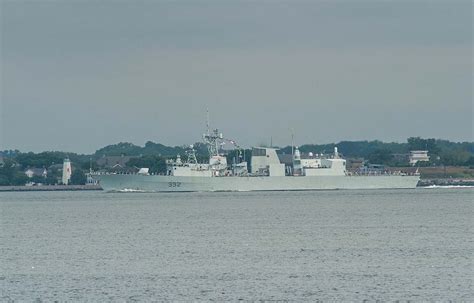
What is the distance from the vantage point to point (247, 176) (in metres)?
136

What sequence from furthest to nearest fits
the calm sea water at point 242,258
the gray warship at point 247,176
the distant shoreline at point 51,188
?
the distant shoreline at point 51,188
the gray warship at point 247,176
the calm sea water at point 242,258

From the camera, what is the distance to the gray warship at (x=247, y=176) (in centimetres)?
13200

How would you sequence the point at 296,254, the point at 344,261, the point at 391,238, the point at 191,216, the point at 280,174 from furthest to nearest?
the point at 280,174 → the point at 191,216 → the point at 391,238 → the point at 296,254 → the point at 344,261

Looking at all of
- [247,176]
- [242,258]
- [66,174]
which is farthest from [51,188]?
[242,258]

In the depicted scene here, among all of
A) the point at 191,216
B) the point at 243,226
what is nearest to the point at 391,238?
the point at 243,226

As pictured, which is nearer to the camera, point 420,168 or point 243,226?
point 243,226

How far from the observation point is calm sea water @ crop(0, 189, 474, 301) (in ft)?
108

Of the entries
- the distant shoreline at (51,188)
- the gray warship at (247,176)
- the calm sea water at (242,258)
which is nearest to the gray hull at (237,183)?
the gray warship at (247,176)

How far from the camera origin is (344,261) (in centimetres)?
4012

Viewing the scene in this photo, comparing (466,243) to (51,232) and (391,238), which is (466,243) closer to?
(391,238)

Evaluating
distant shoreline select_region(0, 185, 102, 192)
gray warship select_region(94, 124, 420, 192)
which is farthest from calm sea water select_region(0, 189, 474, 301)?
distant shoreline select_region(0, 185, 102, 192)

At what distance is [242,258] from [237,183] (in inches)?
3659

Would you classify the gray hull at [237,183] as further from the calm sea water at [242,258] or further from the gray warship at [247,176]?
the calm sea water at [242,258]

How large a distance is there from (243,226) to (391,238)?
1264 centimetres
